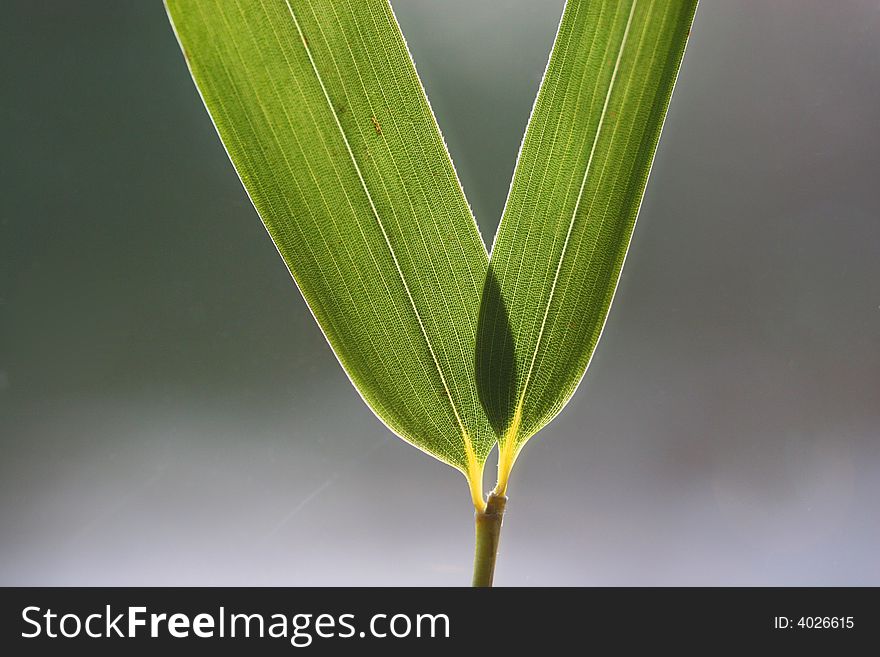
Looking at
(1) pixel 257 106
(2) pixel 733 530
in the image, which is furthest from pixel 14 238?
(2) pixel 733 530

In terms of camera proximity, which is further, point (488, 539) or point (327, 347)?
point (327, 347)

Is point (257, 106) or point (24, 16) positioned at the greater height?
point (24, 16)

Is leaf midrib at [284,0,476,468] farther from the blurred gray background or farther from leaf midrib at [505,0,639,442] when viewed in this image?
the blurred gray background

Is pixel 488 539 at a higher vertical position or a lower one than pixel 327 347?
lower

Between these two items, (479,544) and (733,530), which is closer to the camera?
(479,544)

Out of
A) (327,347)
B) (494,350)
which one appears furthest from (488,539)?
(327,347)

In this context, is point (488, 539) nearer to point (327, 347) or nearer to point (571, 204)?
point (571, 204)
